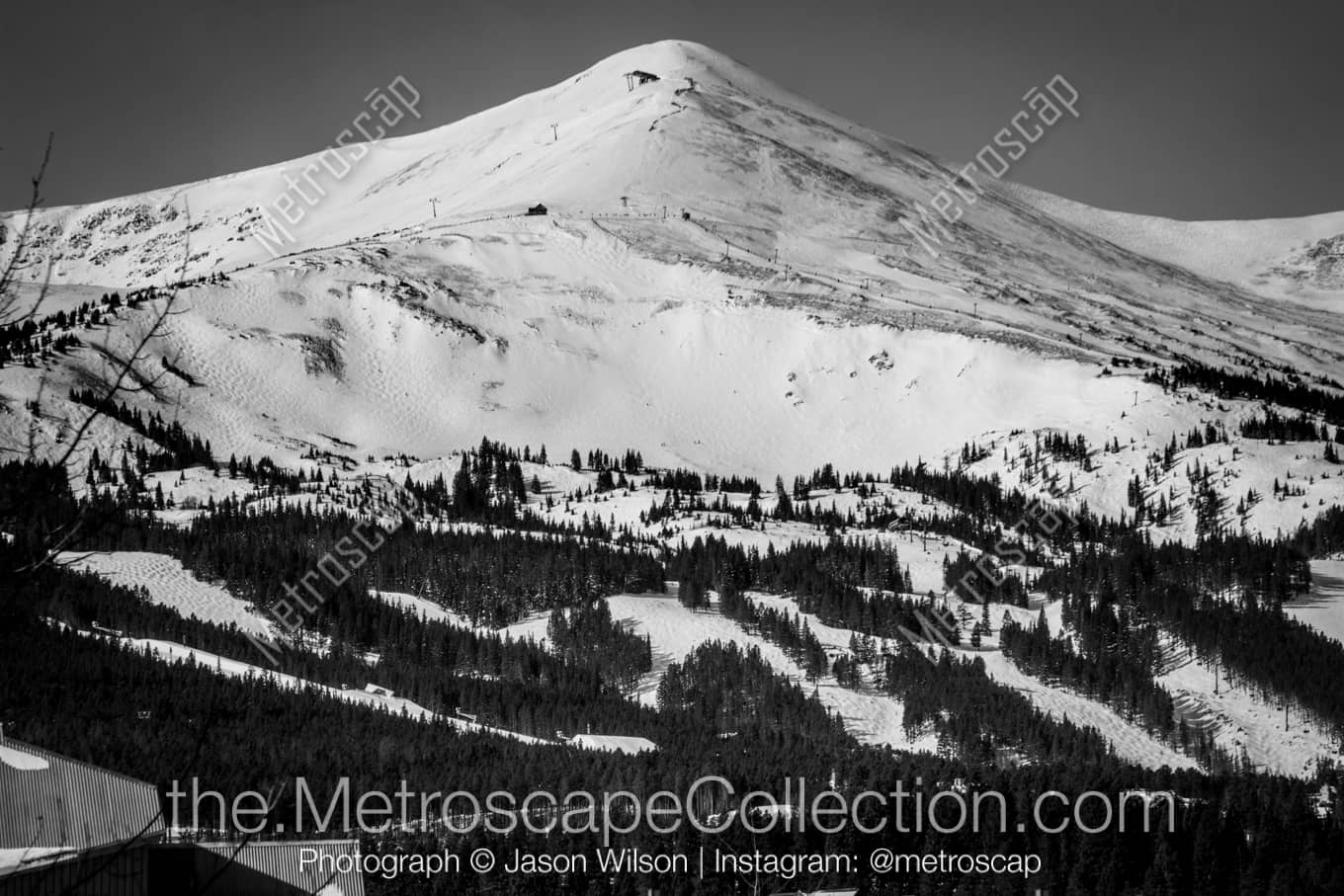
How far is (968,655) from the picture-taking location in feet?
472

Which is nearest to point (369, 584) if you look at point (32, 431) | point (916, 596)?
point (916, 596)

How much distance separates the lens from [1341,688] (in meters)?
133

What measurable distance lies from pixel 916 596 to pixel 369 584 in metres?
59.1

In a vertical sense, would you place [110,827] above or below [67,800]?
below

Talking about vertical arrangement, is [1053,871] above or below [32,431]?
below

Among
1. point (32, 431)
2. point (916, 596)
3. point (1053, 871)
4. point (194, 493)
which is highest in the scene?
point (194, 493)

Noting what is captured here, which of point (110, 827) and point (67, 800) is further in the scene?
point (110, 827)

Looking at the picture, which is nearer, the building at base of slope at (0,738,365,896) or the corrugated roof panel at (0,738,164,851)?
the building at base of slope at (0,738,365,896)

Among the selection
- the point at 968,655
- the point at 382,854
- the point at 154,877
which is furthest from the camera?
the point at 968,655

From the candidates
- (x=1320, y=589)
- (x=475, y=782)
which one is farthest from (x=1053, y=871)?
(x=1320, y=589)

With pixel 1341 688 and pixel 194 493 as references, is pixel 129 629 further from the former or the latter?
pixel 1341 688

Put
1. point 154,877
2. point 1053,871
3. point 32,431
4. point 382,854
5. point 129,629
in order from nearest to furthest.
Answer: point 32,431, point 154,877, point 382,854, point 1053,871, point 129,629

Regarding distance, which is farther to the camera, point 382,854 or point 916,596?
point 916,596

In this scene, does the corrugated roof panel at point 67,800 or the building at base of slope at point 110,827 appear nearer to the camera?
the building at base of slope at point 110,827
